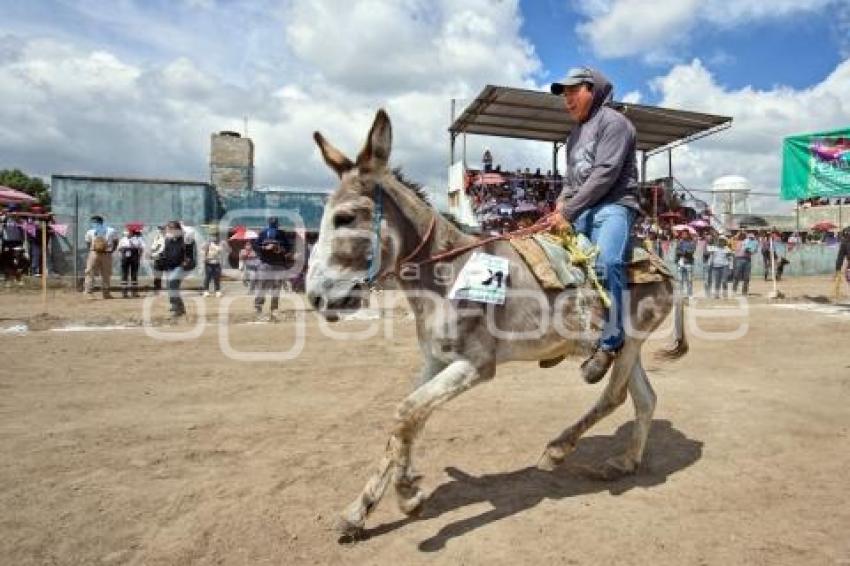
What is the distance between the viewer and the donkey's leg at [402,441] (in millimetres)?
3934

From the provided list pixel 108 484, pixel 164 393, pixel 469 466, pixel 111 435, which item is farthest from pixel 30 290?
pixel 469 466

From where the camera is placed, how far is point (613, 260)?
4.82 meters

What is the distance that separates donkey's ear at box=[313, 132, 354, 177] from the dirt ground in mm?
2409

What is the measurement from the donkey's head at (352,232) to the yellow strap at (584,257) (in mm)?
1459

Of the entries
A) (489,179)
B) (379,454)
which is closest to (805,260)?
(489,179)

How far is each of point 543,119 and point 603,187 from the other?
858 inches

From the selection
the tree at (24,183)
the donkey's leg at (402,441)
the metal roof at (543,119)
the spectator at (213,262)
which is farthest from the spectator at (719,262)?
the tree at (24,183)

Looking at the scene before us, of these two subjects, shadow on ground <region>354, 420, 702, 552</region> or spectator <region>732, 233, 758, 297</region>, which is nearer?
shadow on ground <region>354, 420, 702, 552</region>

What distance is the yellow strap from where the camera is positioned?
15.9 ft

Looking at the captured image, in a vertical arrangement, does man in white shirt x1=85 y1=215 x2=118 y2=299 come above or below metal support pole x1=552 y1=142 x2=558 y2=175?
below

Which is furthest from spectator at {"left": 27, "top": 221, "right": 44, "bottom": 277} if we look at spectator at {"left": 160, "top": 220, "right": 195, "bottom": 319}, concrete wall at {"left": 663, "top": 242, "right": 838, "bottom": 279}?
concrete wall at {"left": 663, "top": 242, "right": 838, "bottom": 279}

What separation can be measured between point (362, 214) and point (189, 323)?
10611mm

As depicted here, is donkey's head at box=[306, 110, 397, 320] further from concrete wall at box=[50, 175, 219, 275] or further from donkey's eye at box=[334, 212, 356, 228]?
concrete wall at box=[50, 175, 219, 275]

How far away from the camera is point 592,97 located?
5078 millimetres
